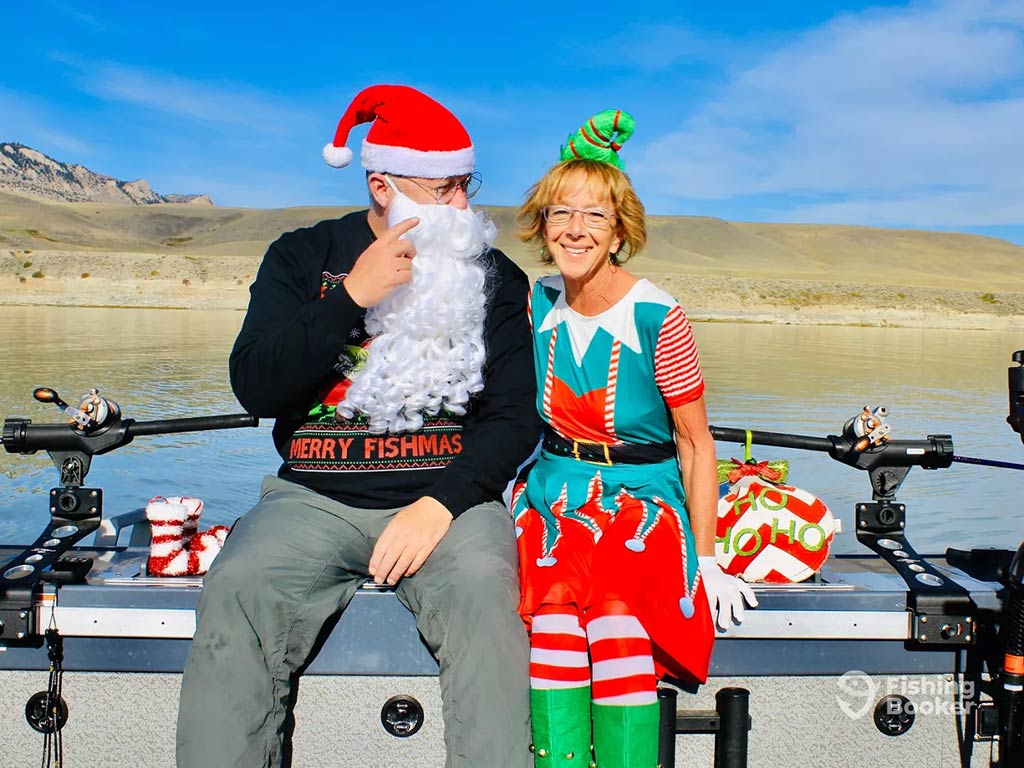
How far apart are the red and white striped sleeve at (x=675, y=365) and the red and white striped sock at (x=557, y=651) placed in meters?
0.60

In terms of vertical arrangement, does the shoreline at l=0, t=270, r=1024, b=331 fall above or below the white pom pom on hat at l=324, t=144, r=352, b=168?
above

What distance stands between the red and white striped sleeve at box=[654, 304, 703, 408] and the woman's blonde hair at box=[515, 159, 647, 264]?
0.24 m

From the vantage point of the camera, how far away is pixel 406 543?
2.02m

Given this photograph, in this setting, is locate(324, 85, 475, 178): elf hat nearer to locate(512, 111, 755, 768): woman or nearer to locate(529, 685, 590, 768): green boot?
locate(512, 111, 755, 768): woman

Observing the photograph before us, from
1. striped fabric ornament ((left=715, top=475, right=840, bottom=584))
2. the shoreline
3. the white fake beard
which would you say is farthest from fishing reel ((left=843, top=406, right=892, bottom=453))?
the shoreline

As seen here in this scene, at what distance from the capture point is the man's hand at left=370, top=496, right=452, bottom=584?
6.61 feet

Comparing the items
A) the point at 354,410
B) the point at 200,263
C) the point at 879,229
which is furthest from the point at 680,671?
the point at 879,229

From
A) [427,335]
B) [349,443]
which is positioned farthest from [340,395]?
→ [427,335]

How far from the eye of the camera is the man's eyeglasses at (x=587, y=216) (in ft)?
7.48

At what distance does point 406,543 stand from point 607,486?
53 centimetres

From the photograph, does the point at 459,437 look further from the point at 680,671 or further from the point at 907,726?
the point at 907,726

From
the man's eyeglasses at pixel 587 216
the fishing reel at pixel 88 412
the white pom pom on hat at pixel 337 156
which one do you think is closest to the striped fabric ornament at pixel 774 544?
the man's eyeglasses at pixel 587 216

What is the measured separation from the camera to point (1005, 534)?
15.6 feet

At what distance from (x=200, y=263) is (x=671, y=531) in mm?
43011
